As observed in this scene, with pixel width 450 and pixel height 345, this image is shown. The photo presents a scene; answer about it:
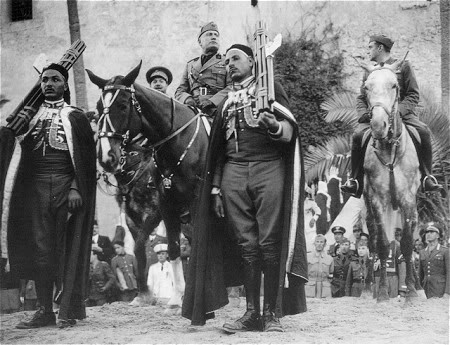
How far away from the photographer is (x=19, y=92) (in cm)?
2298

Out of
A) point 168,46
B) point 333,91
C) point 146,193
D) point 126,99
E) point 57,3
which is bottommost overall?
point 146,193

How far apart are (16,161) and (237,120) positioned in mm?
2615

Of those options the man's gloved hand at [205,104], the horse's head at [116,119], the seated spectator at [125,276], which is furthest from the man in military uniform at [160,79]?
the seated spectator at [125,276]

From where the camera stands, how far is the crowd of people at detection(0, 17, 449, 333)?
25.8ft

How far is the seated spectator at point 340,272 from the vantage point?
42.0 feet

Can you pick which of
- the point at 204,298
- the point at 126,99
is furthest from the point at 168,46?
the point at 204,298

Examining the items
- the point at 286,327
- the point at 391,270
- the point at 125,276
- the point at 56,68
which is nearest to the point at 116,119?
the point at 56,68

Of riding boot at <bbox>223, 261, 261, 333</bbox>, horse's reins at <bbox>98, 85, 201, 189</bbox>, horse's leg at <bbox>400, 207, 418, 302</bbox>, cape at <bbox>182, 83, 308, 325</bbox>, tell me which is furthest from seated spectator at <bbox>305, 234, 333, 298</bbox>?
riding boot at <bbox>223, 261, 261, 333</bbox>

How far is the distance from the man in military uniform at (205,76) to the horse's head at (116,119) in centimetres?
131

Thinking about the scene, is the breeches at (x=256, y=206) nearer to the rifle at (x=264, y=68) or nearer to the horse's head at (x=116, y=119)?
the rifle at (x=264, y=68)

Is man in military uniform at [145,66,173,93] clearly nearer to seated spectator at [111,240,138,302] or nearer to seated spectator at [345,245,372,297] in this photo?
seated spectator at [111,240,138,302]

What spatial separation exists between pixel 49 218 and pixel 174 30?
13981 mm

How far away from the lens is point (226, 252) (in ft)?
27.5

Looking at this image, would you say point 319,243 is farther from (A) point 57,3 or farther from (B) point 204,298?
(A) point 57,3
